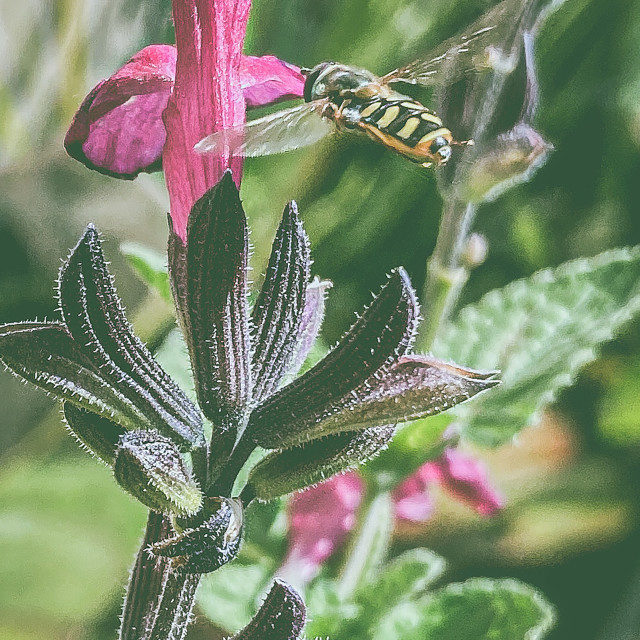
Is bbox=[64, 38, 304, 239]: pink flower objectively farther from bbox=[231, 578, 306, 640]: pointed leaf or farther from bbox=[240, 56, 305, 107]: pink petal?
bbox=[231, 578, 306, 640]: pointed leaf

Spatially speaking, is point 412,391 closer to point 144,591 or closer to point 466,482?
point 144,591

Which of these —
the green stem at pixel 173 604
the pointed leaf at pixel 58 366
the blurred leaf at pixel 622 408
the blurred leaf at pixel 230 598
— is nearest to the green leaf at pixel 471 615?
the blurred leaf at pixel 230 598

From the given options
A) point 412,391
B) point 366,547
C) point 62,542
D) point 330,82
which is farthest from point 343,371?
point 62,542

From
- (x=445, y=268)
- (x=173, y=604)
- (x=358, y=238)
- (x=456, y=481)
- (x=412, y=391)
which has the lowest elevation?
(x=173, y=604)

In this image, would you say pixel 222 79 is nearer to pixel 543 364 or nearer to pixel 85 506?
pixel 543 364

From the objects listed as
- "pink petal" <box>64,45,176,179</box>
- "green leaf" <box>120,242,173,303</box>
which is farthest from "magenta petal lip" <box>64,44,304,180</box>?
"green leaf" <box>120,242,173,303</box>

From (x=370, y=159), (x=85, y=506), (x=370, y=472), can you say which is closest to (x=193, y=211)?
(x=370, y=472)
